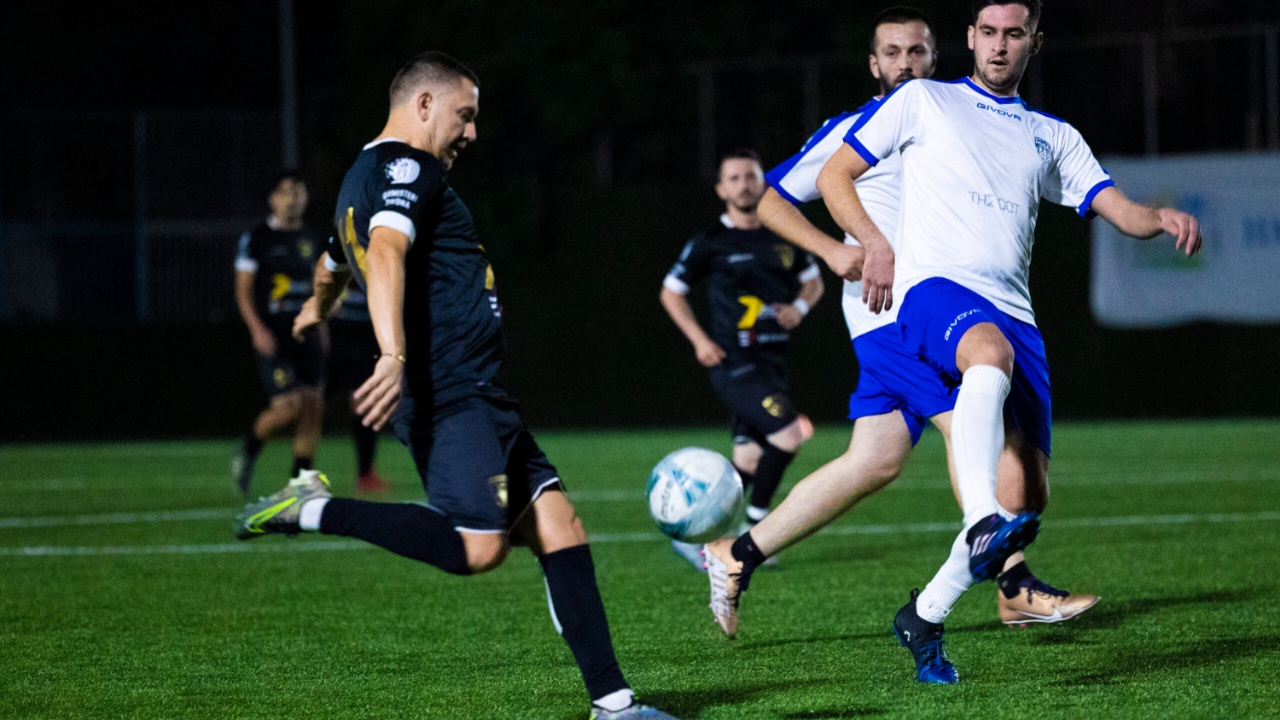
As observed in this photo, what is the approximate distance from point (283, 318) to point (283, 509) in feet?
25.3

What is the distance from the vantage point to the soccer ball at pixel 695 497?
5.32 metres

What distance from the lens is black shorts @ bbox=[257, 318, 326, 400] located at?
11891mm

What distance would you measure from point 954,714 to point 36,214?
23.7m

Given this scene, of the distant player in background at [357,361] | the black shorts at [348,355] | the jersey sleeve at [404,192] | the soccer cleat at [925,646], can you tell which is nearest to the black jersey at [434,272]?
the jersey sleeve at [404,192]

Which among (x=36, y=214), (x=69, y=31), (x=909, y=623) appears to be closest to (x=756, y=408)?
(x=909, y=623)

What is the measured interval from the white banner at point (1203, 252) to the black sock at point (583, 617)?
56.7 ft

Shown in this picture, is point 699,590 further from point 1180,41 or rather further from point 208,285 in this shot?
point 208,285

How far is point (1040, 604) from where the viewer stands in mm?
5531

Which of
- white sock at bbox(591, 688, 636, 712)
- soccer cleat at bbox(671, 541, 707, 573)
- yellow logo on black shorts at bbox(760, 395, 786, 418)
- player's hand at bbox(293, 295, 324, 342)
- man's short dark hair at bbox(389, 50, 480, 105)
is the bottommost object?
soccer cleat at bbox(671, 541, 707, 573)

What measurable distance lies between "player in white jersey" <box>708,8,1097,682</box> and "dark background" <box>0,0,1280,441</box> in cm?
1536

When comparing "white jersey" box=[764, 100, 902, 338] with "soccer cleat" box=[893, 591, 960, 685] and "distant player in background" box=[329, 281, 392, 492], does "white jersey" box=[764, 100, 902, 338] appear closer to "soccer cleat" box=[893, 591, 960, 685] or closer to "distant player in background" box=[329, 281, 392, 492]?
"soccer cleat" box=[893, 591, 960, 685]

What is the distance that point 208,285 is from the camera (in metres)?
23.7

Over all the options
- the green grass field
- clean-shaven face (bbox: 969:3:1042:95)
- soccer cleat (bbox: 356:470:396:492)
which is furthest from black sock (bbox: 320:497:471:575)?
soccer cleat (bbox: 356:470:396:492)

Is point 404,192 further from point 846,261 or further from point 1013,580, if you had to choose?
point 1013,580
